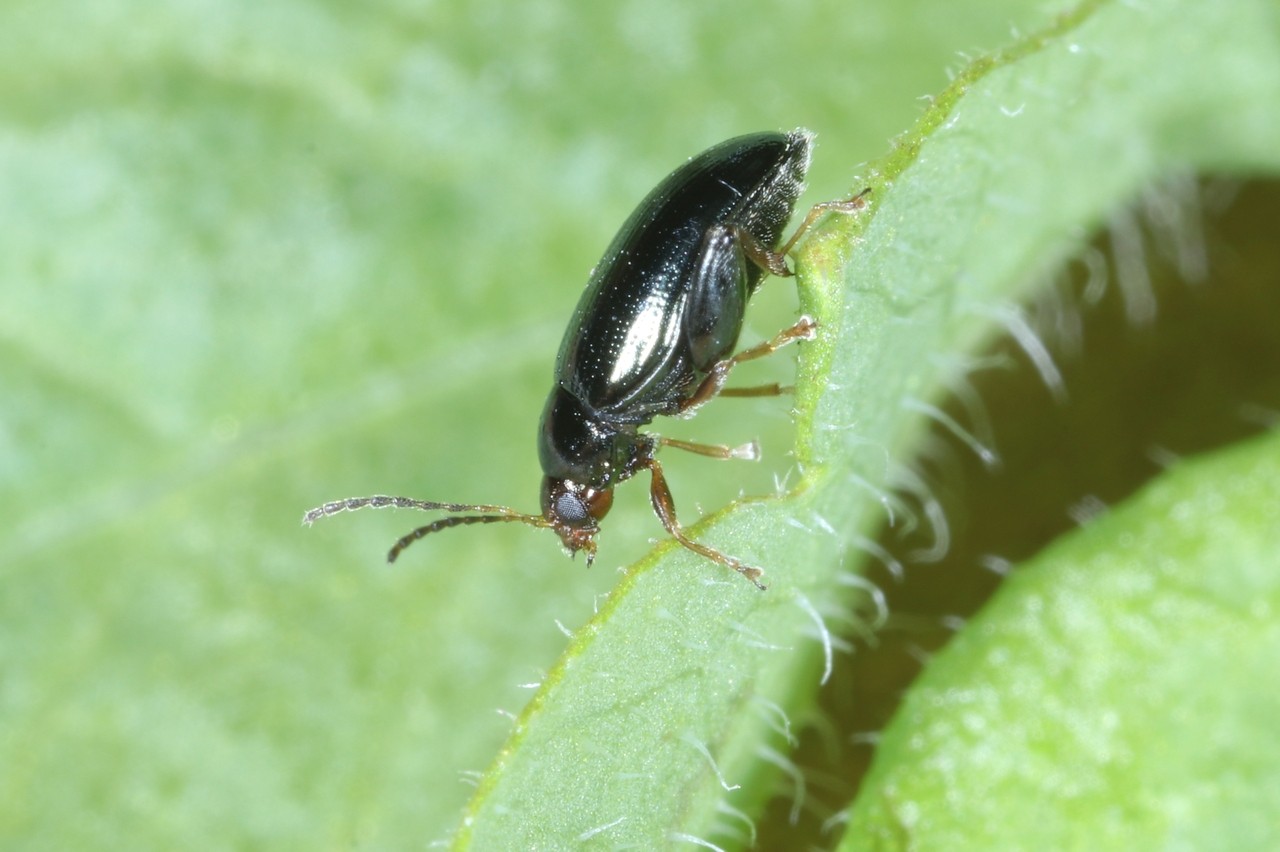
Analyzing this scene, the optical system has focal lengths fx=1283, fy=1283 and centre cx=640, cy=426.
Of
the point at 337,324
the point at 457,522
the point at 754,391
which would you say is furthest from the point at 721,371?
the point at 337,324

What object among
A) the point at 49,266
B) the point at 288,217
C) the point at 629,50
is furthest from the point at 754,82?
the point at 49,266

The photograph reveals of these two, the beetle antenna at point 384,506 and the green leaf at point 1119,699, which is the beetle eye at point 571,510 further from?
the green leaf at point 1119,699

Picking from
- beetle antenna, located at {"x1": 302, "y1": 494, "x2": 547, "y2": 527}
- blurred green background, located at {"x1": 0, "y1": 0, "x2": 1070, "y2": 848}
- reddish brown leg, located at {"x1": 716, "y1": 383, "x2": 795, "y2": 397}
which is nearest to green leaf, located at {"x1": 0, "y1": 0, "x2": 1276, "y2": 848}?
blurred green background, located at {"x1": 0, "y1": 0, "x2": 1070, "y2": 848}

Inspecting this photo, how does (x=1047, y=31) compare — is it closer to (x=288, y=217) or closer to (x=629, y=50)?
(x=629, y=50)

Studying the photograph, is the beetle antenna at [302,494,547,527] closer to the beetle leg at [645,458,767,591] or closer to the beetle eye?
the beetle eye

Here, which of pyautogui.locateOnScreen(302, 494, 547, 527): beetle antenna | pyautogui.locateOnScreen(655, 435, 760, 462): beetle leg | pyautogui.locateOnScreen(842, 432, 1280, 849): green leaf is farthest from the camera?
pyautogui.locateOnScreen(302, 494, 547, 527): beetle antenna

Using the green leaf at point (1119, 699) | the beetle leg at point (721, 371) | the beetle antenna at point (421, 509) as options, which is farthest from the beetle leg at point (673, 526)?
the green leaf at point (1119, 699)

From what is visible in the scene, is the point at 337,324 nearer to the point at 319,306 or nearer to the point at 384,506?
the point at 319,306
